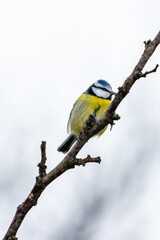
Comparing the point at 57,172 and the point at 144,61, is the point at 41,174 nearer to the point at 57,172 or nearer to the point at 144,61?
the point at 57,172

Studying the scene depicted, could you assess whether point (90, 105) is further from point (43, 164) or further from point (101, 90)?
point (43, 164)

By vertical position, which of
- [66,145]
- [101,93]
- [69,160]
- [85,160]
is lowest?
[69,160]

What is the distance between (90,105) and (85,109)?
3.6 inches

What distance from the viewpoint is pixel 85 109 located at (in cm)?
559

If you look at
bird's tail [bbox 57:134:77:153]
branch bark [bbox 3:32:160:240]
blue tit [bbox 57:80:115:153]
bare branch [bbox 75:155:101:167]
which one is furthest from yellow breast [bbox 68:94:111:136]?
branch bark [bbox 3:32:160:240]

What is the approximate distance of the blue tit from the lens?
555 cm

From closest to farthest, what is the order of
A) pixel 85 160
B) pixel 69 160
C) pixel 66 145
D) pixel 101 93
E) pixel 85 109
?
pixel 69 160, pixel 85 160, pixel 85 109, pixel 101 93, pixel 66 145

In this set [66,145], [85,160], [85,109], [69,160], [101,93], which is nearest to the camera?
[69,160]

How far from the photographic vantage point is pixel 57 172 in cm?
217

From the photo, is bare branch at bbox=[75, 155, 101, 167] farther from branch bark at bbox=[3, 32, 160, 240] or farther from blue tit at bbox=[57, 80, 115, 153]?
blue tit at bbox=[57, 80, 115, 153]

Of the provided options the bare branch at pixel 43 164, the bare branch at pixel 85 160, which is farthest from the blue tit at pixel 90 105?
the bare branch at pixel 43 164

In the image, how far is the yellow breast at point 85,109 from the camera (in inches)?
218

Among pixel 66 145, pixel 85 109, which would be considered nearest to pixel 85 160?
pixel 85 109

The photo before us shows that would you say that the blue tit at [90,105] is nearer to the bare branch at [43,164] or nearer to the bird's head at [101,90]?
the bird's head at [101,90]
